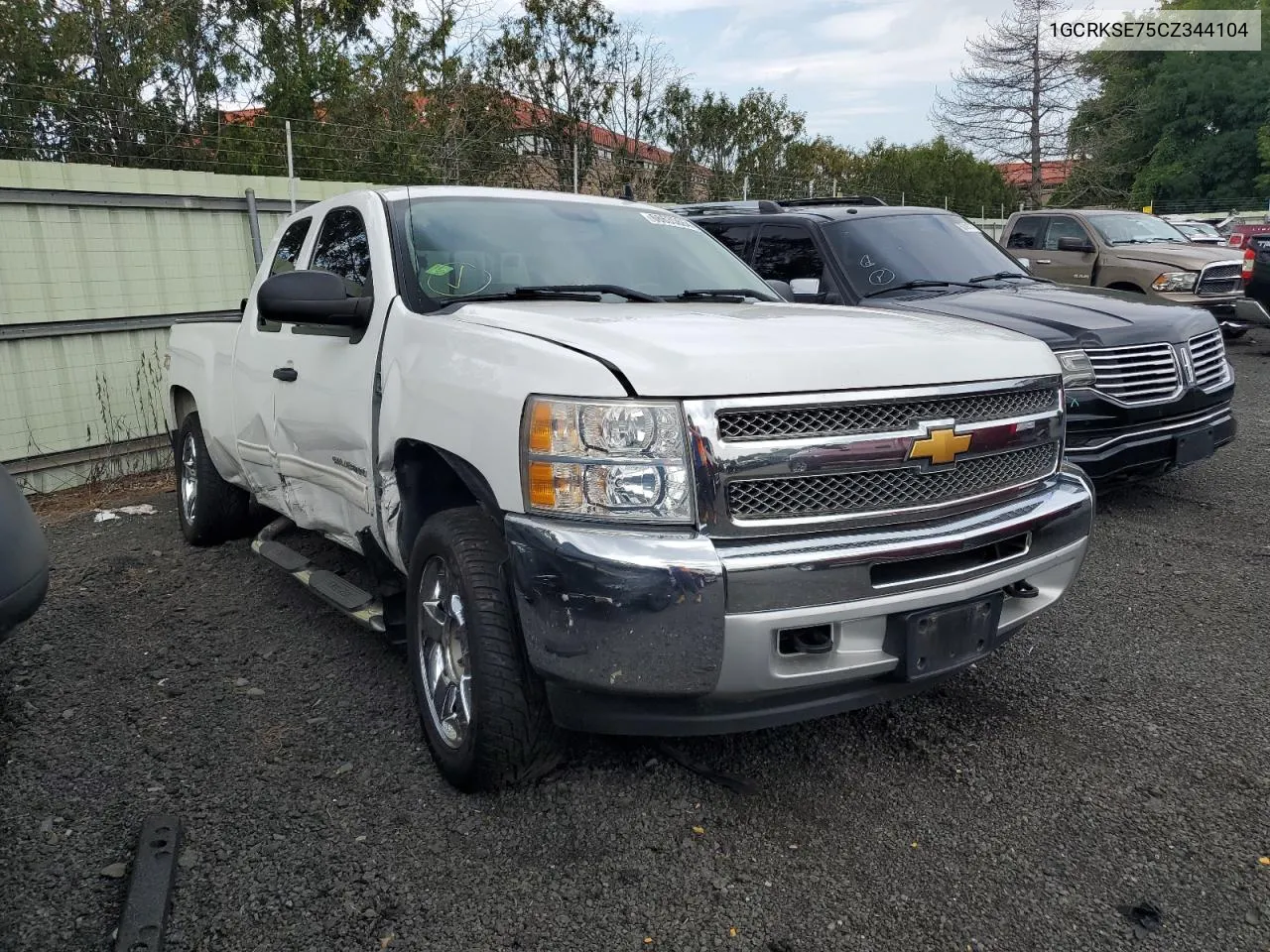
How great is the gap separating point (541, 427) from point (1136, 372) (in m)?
4.49

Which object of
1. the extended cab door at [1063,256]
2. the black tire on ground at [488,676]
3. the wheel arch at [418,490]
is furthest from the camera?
the extended cab door at [1063,256]

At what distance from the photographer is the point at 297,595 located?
16.1 ft

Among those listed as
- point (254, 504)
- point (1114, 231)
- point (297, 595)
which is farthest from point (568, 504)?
point (1114, 231)

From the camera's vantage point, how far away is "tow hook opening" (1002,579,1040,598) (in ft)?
9.82

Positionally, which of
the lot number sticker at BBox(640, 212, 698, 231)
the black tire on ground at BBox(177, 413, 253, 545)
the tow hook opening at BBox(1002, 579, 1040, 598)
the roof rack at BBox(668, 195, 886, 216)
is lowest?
the black tire on ground at BBox(177, 413, 253, 545)

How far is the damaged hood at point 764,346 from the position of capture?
2.50 metres

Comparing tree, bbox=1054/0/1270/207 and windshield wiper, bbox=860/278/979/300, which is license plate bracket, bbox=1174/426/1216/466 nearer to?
windshield wiper, bbox=860/278/979/300

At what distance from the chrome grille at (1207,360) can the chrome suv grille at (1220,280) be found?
596 centimetres

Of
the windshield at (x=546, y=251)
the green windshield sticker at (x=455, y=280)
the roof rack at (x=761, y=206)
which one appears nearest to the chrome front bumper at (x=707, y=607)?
the green windshield sticker at (x=455, y=280)

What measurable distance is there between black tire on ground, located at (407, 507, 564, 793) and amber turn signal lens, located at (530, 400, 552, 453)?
0.40 m

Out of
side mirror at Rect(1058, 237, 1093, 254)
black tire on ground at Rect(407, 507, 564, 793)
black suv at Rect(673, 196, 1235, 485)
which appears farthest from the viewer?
side mirror at Rect(1058, 237, 1093, 254)

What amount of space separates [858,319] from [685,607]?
1311 mm

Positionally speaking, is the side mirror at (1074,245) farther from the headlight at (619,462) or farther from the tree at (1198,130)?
the tree at (1198,130)

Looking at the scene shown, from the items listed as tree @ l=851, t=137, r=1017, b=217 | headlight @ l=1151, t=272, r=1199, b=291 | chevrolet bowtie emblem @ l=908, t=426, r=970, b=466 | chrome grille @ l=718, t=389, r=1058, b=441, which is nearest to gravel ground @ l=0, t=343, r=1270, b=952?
chevrolet bowtie emblem @ l=908, t=426, r=970, b=466
